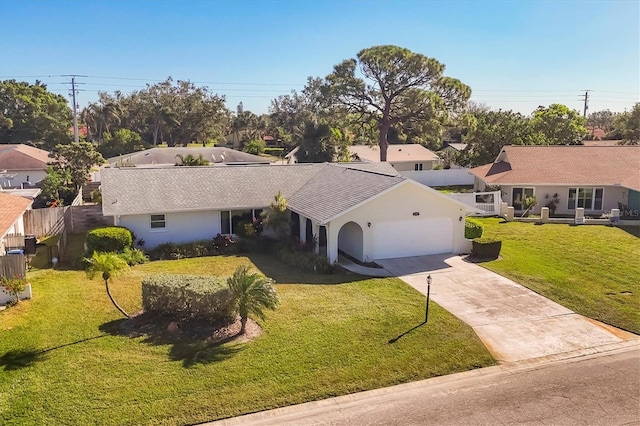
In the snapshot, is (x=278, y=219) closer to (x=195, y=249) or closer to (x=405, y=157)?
(x=195, y=249)

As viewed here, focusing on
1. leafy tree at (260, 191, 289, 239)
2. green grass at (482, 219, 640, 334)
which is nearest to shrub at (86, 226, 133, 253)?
leafy tree at (260, 191, 289, 239)

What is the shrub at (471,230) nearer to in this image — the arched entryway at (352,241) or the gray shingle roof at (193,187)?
the arched entryway at (352,241)

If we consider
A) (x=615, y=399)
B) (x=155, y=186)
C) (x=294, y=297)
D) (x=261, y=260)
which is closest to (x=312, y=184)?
(x=261, y=260)

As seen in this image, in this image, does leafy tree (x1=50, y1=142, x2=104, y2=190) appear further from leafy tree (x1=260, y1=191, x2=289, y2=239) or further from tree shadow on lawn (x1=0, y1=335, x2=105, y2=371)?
tree shadow on lawn (x1=0, y1=335, x2=105, y2=371)

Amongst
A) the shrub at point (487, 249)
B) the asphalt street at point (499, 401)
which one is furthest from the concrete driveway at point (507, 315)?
the shrub at point (487, 249)

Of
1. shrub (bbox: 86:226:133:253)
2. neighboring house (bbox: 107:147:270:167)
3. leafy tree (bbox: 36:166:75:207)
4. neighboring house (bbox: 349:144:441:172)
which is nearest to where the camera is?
shrub (bbox: 86:226:133:253)
